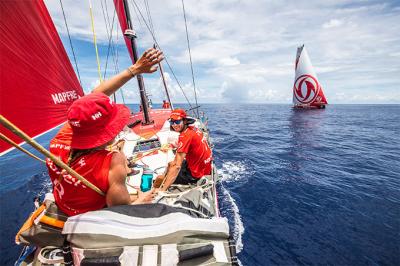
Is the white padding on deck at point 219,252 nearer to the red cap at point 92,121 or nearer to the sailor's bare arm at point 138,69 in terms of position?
the red cap at point 92,121

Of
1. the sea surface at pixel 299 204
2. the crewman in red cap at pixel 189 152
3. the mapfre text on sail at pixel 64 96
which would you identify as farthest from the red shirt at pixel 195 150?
the sea surface at pixel 299 204

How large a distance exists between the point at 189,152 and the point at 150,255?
3.32 m

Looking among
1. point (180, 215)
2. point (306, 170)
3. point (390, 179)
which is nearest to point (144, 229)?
point (180, 215)

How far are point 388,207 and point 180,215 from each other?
369 inches

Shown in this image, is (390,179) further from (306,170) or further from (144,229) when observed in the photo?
(144,229)

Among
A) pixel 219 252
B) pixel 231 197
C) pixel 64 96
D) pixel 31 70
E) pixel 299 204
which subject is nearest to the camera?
pixel 219 252

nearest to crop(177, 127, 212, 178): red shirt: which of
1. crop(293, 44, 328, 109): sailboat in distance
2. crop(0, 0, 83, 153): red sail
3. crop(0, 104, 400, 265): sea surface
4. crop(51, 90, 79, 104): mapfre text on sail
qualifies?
crop(51, 90, 79, 104): mapfre text on sail

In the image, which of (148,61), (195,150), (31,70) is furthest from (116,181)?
(195,150)

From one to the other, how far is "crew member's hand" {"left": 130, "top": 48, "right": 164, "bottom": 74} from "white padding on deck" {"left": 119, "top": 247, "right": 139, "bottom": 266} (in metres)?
1.69

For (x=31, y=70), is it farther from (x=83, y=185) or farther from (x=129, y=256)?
(x=129, y=256)

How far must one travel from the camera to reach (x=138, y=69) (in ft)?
6.88

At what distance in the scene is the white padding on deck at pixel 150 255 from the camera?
151 cm

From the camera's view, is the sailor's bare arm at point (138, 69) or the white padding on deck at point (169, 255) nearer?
the white padding on deck at point (169, 255)

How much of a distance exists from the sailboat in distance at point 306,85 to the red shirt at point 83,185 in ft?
188
